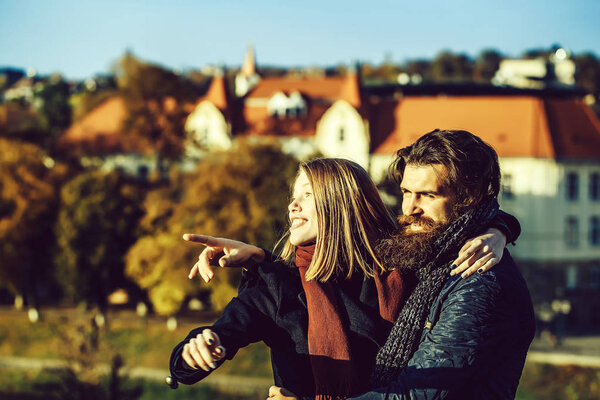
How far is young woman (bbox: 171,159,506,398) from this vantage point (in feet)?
9.46

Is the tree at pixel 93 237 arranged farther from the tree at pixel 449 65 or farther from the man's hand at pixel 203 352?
the tree at pixel 449 65

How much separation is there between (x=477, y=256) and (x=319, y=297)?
65 centimetres

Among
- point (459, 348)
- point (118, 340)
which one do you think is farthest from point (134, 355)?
point (459, 348)

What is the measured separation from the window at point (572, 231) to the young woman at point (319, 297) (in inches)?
1502

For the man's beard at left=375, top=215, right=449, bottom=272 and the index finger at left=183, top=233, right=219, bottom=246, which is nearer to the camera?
the man's beard at left=375, top=215, right=449, bottom=272

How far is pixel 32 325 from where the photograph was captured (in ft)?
106

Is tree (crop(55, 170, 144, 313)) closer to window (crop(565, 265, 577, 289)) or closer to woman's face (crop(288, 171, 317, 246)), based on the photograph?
window (crop(565, 265, 577, 289))

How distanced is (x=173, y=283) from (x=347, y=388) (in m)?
27.9

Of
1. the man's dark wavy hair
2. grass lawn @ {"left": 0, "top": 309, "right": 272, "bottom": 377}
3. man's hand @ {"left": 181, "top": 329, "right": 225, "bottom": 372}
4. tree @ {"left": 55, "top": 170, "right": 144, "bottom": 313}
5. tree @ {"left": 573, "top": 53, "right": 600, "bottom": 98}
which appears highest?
tree @ {"left": 573, "top": 53, "right": 600, "bottom": 98}

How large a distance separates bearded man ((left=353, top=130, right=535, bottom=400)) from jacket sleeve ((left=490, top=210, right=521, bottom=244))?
0.13ft

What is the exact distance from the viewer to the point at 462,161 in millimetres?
2941

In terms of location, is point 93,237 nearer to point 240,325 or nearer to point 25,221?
point 25,221

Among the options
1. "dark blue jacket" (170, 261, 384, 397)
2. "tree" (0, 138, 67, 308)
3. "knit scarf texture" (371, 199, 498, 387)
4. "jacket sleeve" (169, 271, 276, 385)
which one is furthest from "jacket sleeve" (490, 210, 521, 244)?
"tree" (0, 138, 67, 308)

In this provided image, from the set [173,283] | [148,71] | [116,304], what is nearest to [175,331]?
[173,283]
